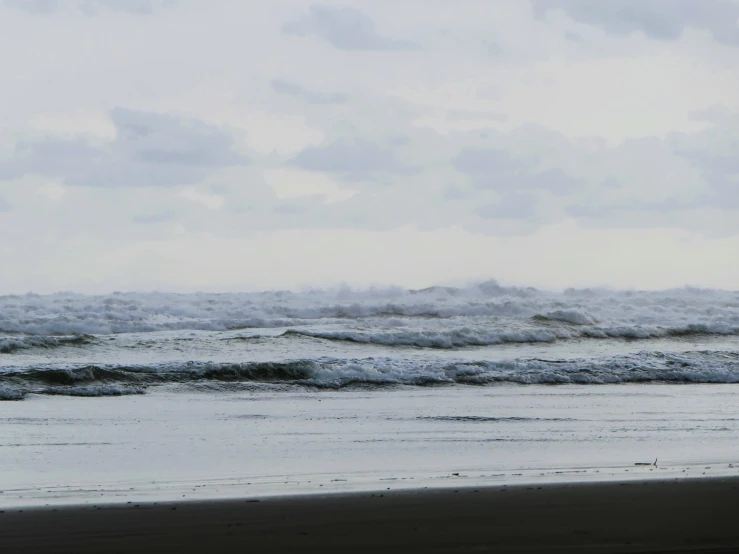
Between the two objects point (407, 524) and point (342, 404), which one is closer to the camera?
point (407, 524)

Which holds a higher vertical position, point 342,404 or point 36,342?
point 36,342

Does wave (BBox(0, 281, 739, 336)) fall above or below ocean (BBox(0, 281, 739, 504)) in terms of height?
above

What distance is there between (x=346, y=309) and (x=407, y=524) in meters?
31.9

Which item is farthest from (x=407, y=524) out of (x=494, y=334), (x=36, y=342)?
(x=494, y=334)

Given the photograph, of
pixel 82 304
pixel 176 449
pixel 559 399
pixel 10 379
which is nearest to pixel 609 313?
pixel 82 304

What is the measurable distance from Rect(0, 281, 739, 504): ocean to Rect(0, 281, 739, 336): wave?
26 centimetres

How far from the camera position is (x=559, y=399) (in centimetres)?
1472

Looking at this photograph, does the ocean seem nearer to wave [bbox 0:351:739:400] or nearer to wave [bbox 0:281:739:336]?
wave [bbox 0:351:739:400]

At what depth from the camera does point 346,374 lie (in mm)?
17188

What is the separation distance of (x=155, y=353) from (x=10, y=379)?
18.5ft

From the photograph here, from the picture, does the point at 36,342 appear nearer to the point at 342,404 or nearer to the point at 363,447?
the point at 342,404

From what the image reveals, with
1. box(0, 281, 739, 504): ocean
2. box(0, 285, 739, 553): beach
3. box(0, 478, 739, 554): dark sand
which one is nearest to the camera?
box(0, 478, 739, 554): dark sand

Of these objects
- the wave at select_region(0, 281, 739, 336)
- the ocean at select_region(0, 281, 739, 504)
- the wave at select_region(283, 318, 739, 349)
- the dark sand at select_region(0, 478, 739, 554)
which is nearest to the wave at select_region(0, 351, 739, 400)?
the ocean at select_region(0, 281, 739, 504)

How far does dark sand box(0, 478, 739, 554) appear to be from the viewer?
5.68 metres
